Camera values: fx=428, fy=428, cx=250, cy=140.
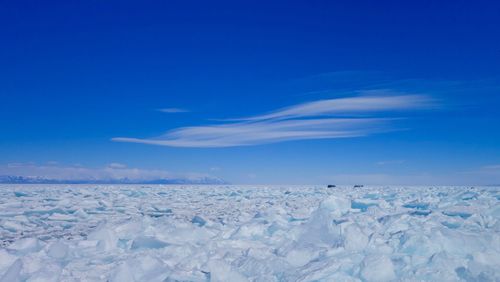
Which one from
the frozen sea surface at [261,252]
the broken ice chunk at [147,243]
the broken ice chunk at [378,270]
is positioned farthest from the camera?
the broken ice chunk at [147,243]

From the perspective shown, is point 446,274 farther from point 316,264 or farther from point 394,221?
point 394,221

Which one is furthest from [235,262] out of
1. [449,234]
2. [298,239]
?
[449,234]

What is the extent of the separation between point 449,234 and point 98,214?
24.9ft

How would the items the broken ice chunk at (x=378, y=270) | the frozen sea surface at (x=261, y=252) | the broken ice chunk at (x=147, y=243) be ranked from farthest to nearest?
the broken ice chunk at (x=147, y=243) < the frozen sea surface at (x=261, y=252) < the broken ice chunk at (x=378, y=270)

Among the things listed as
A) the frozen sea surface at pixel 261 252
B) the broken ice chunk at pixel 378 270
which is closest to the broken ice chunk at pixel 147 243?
the frozen sea surface at pixel 261 252

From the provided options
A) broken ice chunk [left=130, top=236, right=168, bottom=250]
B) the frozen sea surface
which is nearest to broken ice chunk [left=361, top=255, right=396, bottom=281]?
the frozen sea surface

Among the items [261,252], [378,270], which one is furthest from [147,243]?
[378,270]

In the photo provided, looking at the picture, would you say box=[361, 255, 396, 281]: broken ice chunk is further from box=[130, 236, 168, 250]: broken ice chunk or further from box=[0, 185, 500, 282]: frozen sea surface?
box=[130, 236, 168, 250]: broken ice chunk

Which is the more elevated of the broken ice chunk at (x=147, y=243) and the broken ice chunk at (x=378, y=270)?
the broken ice chunk at (x=147, y=243)

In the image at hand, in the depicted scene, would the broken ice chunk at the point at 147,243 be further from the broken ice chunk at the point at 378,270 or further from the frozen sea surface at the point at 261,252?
the broken ice chunk at the point at 378,270

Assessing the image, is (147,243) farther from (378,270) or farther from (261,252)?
(378,270)

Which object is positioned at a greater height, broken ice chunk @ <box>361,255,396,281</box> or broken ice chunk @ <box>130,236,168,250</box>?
broken ice chunk @ <box>130,236,168,250</box>

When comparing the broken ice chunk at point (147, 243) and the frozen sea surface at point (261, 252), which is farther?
the broken ice chunk at point (147, 243)

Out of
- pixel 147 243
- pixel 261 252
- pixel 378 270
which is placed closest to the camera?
pixel 378 270
